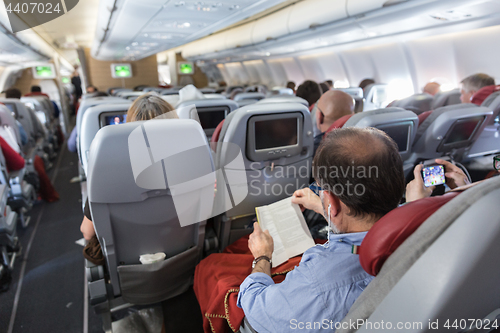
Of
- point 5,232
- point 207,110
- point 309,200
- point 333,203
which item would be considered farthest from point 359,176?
point 5,232

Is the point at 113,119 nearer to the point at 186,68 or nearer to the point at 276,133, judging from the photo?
the point at 276,133

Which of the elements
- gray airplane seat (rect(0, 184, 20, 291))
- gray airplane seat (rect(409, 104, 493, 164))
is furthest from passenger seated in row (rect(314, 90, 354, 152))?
gray airplane seat (rect(0, 184, 20, 291))

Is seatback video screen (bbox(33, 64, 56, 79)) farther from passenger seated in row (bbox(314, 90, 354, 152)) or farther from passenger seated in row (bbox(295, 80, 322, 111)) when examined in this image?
passenger seated in row (bbox(314, 90, 354, 152))

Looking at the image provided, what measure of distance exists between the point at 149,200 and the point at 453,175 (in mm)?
1873

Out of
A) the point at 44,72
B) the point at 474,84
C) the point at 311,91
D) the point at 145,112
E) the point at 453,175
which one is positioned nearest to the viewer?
the point at 453,175

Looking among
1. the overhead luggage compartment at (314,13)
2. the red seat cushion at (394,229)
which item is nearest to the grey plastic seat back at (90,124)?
the red seat cushion at (394,229)

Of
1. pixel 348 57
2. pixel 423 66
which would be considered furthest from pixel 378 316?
pixel 348 57

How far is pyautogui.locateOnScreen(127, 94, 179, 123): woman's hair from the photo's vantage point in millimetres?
2086

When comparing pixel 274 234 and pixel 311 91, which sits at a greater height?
pixel 311 91

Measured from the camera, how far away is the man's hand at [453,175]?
6.04ft

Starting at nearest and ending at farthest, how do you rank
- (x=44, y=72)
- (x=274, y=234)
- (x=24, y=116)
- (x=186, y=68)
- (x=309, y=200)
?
(x=309, y=200), (x=274, y=234), (x=24, y=116), (x=44, y=72), (x=186, y=68)

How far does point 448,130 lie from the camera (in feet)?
8.57

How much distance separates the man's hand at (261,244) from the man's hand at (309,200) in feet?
0.90

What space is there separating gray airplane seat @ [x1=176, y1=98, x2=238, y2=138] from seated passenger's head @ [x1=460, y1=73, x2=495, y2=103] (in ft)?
11.6
